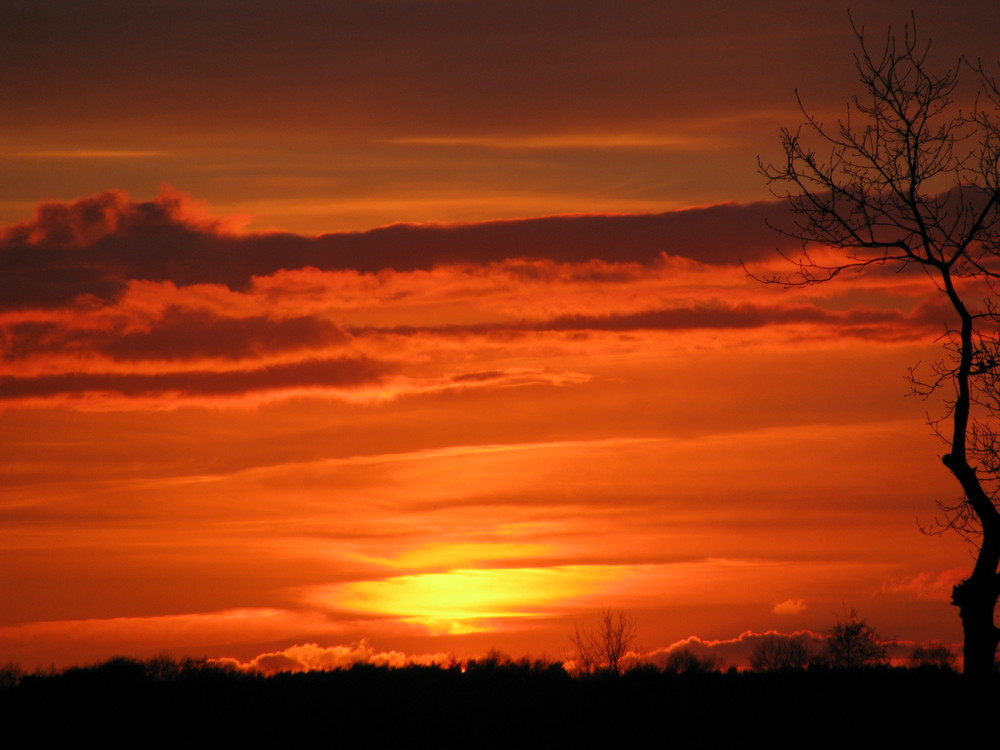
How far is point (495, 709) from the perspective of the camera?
2548 cm

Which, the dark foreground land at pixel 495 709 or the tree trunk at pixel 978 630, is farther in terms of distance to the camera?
the dark foreground land at pixel 495 709

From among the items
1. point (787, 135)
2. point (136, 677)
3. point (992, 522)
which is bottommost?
point (136, 677)

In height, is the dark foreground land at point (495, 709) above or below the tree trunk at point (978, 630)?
below

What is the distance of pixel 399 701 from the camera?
Answer: 85.8 feet

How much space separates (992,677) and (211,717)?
52.6 feet

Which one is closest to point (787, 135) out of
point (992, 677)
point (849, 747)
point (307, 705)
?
point (992, 677)

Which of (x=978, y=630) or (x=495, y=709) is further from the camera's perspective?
(x=495, y=709)

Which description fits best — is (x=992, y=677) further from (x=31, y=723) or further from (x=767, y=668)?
(x=31, y=723)

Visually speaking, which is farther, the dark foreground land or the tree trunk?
the dark foreground land

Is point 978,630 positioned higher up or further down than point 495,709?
higher up

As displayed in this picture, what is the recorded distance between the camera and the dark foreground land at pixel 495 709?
22.7m

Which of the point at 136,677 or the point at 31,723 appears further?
the point at 136,677

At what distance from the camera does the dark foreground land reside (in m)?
22.7

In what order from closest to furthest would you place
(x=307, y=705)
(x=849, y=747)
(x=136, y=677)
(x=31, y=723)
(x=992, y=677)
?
(x=992, y=677), (x=849, y=747), (x=31, y=723), (x=307, y=705), (x=136, y=677)
